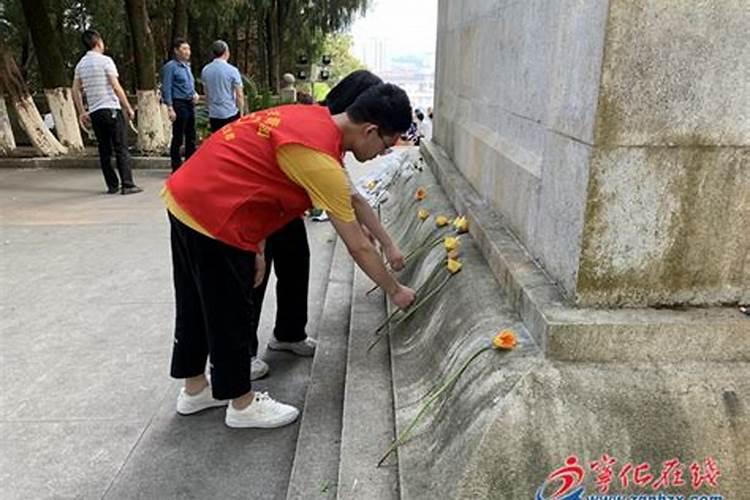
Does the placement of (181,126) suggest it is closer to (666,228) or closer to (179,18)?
(179,18)

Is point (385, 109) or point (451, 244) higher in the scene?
point (385, 109)

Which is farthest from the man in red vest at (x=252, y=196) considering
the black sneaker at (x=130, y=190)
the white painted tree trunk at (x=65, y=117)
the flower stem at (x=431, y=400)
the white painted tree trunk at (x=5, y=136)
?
the white painted tree trunk at (x=5, y=136)

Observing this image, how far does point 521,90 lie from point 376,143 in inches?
33.7

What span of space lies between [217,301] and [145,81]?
8192 millimetres

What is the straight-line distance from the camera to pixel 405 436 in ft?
7.02

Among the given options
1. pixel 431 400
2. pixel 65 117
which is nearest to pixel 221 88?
pixel 65 117

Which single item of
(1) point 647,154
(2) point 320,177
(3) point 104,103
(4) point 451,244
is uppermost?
(1) point 647,154

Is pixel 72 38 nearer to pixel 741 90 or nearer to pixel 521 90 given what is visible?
pixel 521 90

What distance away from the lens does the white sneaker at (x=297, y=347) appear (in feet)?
11.4

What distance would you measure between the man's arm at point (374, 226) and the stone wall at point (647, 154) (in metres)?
0.77

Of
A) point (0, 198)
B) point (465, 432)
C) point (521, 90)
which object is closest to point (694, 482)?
point (465, 432)

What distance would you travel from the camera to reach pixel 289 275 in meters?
3.30

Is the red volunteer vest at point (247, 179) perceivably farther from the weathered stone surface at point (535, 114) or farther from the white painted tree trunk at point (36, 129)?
the white painted tree trunk at point (36, 129)

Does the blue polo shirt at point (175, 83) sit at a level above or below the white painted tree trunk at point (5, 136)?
above
